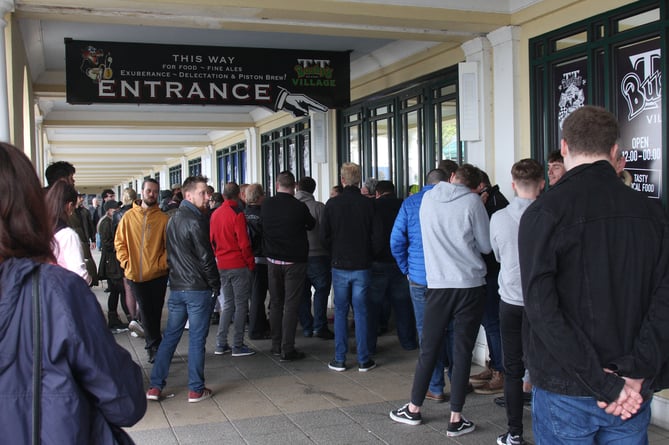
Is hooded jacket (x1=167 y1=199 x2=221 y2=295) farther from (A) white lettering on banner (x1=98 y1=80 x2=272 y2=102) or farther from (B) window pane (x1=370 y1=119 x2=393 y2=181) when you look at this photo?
(B) window pane (x1=370 y1=119 x2=393 y2=181)

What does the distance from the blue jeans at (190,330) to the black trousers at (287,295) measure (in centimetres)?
136

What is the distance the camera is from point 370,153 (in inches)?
392

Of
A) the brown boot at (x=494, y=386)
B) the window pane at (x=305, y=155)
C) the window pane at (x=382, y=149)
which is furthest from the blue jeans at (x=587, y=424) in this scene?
the window pane at (x=305, y=155)

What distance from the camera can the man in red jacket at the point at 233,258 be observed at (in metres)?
7.02

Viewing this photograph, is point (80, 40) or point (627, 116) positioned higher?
point (80, 40)

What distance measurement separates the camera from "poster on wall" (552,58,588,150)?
229 inches

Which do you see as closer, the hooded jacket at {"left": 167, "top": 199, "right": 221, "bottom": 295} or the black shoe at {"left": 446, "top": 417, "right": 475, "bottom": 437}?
the black shoe at {"left": 446, "top": 417, "right": 475, "bottom": 437}

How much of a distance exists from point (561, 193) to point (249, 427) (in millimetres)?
3404

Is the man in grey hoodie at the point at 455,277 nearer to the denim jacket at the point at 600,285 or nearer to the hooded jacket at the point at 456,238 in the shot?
the hooded jacket at the point at 456,238

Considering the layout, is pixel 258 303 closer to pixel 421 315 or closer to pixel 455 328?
pixel 421 315

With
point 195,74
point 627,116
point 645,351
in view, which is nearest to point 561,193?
point 645,351

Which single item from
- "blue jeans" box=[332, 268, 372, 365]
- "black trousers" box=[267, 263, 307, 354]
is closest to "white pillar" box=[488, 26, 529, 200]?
→ "blue jeans" box=[332, 268, 372, 365]

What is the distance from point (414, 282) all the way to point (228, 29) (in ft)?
10.3

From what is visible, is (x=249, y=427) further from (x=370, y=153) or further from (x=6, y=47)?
(x=370, y=153)
